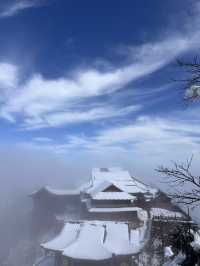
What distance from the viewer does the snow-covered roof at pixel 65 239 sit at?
34.1 m

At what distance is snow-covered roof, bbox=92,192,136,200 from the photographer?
2039 inches

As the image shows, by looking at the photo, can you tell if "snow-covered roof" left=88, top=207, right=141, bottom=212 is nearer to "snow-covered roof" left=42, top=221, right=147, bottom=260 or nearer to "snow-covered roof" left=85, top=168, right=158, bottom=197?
"snow-covered roof" left=85, top=168, right=158, bottom=197

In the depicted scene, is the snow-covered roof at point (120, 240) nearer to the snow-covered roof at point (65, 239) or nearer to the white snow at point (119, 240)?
Answer: the white snow at point (119, 240)

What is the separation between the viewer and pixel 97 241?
33.7 meters

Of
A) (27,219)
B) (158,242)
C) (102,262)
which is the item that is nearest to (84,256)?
(102,262)

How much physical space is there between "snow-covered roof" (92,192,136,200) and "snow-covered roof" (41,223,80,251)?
45.0 feet

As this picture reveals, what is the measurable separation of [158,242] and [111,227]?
551 cm

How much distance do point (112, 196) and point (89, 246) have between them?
1979cm

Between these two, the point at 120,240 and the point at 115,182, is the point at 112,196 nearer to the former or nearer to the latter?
the point at 115,182

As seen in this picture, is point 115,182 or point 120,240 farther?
point 115,182

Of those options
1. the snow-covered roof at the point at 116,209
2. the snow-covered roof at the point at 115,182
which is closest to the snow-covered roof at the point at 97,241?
the snow-covered roof at the point at 116,209

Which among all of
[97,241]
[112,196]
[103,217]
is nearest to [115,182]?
[112,196]

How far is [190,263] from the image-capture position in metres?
8.22

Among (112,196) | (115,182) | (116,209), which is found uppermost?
Answer: (115,182)
